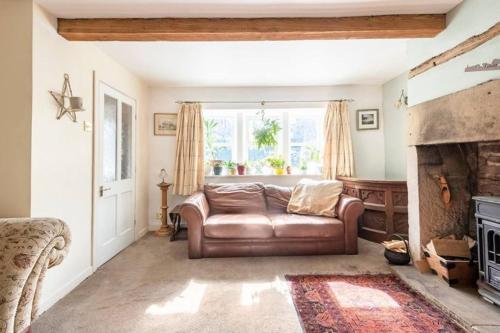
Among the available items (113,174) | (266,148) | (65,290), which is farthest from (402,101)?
(65,290)

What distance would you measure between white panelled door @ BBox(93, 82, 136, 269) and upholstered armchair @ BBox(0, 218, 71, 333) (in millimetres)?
1204

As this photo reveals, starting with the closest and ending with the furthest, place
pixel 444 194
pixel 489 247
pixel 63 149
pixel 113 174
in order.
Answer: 1. pixel 489 247
2. pixel 63 149
3. pixel 444 194
4. pixel 113 174

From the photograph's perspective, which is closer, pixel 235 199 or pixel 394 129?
pixel 235 199

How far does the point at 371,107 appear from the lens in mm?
4180

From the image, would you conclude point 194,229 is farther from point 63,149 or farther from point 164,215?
point 63,149

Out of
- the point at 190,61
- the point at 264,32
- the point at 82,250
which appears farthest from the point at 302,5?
the point at 82,250

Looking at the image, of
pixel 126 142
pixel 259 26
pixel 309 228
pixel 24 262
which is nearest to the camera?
pixel 24 262

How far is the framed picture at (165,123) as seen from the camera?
13.6 feet

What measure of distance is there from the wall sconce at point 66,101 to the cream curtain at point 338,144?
3.37 meters

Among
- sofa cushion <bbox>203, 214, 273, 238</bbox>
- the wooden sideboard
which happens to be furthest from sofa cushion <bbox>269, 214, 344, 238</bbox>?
the wooden sideboard

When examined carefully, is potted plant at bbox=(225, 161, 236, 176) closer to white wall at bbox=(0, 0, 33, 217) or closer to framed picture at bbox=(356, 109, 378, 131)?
framed picture at bbox=(356, 109, 378, 131)

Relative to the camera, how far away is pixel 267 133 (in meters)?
4.14

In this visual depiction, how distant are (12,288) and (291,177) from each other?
352cm

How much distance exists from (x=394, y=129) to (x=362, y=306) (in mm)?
2891
